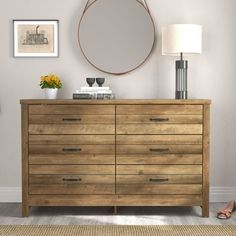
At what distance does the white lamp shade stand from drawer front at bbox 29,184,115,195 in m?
1.15

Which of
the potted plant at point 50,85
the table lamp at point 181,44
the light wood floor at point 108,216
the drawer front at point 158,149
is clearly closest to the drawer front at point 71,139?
the drawer front at point 158,149

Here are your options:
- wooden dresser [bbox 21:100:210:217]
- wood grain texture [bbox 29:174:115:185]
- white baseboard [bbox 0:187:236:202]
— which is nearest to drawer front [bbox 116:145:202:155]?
wooden dresser [bbox 21:100:210:217]

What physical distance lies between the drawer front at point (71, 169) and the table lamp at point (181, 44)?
80 cm

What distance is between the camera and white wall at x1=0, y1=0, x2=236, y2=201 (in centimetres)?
471

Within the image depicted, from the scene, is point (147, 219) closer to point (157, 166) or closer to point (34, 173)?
point (157, 166)

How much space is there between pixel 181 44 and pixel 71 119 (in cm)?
100

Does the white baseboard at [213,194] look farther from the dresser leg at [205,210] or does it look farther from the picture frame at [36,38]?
the picture frame at [36,38]

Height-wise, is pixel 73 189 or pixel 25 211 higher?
pixel 73 189

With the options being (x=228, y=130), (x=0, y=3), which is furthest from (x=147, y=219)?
(x=0, y=3)

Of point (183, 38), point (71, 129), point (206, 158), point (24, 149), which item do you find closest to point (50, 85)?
point (71, 129)

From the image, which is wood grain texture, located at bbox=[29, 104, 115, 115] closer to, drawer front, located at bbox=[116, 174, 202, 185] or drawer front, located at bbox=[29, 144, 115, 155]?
drawer front, located at bbox=[29, 144, 115, 155]

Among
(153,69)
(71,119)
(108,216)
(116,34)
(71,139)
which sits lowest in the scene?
(108,216)

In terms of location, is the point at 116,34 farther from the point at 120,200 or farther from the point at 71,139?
the point at 120,200

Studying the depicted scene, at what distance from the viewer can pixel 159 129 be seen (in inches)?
166
